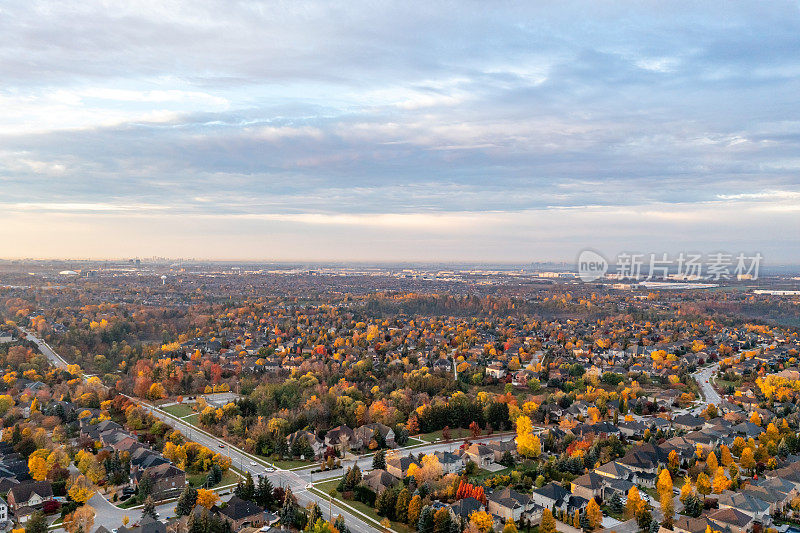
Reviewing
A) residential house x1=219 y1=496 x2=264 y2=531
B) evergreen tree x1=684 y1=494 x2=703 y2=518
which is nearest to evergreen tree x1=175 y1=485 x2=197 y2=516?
residential house x1=219 y1=496 x2=264 y2=531

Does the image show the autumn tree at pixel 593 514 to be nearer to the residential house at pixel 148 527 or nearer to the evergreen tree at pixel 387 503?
the evergreen tree at pixel 387 503

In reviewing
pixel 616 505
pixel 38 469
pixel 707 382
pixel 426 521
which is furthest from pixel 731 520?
pixel 707 382

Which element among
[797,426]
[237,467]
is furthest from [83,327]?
[797,426]

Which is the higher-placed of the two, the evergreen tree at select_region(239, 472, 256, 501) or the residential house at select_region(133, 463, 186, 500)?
the evergreen tree at select_region(239, 472, 256, 501)

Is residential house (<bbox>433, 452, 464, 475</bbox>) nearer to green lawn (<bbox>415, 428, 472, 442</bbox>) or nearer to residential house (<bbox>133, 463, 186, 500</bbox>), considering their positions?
green lawn (<bbox>415, 428, 472, 442</bbox>)

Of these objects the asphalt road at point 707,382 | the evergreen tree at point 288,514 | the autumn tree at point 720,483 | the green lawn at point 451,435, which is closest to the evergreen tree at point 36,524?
the evergreen tree at point 288,514

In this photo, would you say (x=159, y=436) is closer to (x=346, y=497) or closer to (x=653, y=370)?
(x=346, y=497)
